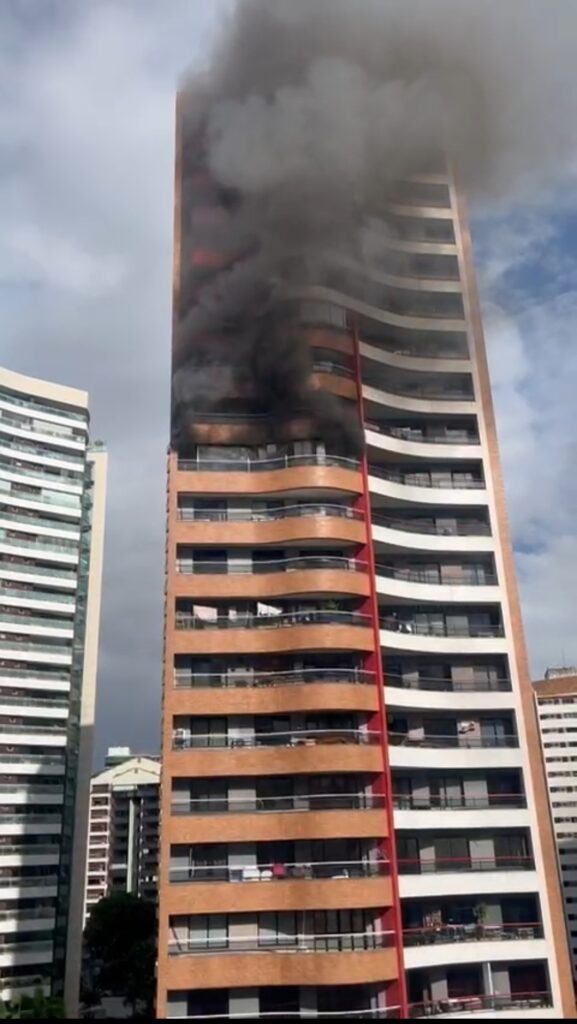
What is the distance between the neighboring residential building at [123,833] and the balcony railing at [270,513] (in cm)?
5783

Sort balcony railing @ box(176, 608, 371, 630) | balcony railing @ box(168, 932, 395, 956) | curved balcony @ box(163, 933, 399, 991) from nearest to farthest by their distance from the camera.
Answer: curved balcony @ box(163, 933, 399, 991) < balcony railing @ box(168, 932, 395, 956) < balcony railing @ box(176, 608, 371, 630)

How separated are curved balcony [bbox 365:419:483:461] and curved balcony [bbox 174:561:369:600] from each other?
4.00 meters

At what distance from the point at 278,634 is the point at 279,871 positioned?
5.20 metres

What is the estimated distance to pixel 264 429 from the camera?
2312 centimetres

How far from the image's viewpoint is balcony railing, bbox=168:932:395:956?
684 inches

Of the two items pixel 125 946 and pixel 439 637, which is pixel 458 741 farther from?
pixel 125 946

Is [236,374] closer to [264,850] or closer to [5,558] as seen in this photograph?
[264,850]

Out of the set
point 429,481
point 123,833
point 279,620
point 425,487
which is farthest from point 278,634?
point 123,833

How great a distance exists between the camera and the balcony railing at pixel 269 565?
2116cm

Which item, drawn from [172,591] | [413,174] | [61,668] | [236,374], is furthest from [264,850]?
[61,668]

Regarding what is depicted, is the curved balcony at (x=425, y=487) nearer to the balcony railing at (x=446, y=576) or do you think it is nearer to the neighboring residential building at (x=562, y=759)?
the balcony railing at (x=446, y=576)

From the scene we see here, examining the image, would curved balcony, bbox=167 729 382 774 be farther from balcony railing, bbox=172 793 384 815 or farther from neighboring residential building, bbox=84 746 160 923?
neighboring residential building, bbox=84 746 160 923

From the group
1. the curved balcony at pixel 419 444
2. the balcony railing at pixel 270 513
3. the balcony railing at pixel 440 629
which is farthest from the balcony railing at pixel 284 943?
the curved balcony at pixel 419 444

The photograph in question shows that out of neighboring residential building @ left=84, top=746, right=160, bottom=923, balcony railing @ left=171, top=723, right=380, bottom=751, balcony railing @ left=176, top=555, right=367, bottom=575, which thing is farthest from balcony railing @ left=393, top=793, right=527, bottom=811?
neighboring residential building @ left=84, top=746, right=160, bottom=923
